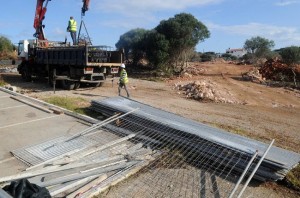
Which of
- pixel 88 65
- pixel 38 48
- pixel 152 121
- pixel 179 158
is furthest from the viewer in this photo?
pixel 38 48

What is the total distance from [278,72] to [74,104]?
17.2 m

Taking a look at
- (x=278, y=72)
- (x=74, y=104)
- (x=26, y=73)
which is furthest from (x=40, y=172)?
(x=278, y=72)

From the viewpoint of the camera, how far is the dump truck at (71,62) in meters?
14.8

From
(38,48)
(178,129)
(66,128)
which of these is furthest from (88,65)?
(178,129)

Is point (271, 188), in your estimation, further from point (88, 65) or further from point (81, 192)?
point (88, 65)

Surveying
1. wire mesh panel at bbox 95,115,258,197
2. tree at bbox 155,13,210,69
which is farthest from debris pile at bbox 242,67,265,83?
wire mesh panel at bbox 95,115,258,197

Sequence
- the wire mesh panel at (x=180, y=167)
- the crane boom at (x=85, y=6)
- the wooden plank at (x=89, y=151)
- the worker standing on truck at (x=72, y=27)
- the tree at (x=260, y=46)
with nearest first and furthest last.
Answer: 1. the wire mesh panel at (x=180, y=167)
2. the wooden plank at (x=89, y=151)
3. the crane boom at (x=85, y=6)
4. the worker standing on truck at (x=72, y=27)
5. the tree at (x=260, y=46)

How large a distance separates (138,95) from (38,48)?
6343 mm

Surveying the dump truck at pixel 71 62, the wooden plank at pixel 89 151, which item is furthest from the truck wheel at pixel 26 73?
the wooden plank at pixel 89 151

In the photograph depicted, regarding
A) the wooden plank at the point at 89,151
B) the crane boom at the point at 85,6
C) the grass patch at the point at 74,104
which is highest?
the crane boom at the point at 85,6

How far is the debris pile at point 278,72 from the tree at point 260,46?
60.4 feet

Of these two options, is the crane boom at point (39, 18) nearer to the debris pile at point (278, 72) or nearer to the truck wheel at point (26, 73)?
the truck wheel at point (26, 73)

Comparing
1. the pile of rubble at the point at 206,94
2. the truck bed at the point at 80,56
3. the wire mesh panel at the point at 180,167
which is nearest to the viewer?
the wire mesh panel at the point at 180,167

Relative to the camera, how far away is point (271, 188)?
5906mm
